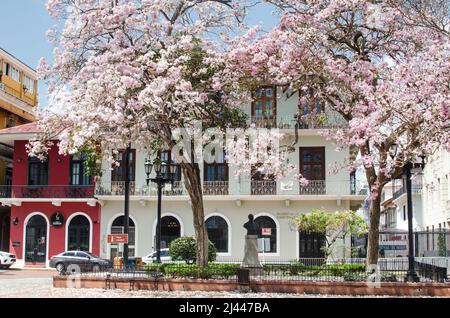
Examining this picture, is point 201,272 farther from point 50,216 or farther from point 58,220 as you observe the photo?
point 50,216

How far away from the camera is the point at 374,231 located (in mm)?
18391

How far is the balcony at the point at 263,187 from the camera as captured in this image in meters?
33.1

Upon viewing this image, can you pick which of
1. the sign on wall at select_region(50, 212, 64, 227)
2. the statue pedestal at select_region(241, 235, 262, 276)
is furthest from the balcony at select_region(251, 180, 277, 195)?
the statue pedestal at select_region(241, 235, 262, 276)

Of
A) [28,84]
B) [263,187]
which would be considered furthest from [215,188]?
[28,84]

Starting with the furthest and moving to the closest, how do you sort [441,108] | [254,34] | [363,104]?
[254,34]
[363,104]
[441,108]

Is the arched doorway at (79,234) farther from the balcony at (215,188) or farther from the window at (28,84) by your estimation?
the window at (28,84)

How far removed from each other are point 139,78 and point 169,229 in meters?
17.4

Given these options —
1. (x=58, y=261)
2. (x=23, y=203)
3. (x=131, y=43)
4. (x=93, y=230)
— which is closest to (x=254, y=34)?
→ (x=131, y=43)

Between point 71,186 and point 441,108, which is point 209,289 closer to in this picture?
point 441,108

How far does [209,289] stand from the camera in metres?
17.7

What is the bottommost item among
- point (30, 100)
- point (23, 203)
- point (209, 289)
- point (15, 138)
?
point (209, 289)

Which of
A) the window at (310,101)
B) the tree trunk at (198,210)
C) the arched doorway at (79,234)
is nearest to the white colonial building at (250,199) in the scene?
the arched doorway at (79,234)

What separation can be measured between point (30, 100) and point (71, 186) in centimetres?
1436

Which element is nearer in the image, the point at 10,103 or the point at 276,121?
the point at 276,121
